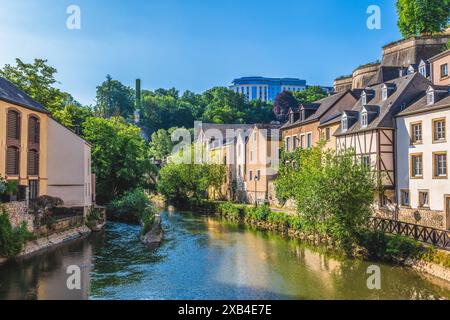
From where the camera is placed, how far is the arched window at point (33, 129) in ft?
102

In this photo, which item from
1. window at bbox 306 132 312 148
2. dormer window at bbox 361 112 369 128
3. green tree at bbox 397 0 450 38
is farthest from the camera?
green tree at bbox 397 0 450 38

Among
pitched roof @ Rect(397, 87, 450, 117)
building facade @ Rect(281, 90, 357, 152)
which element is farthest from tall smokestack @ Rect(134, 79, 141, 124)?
pitched roof @ Rect(397, 87, 450, 117)

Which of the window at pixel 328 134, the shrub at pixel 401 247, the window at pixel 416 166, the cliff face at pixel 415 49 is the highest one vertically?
the cliff face at pixel 415 49

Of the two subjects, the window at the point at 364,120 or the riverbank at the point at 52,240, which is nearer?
the riverbank at the point at 52,240

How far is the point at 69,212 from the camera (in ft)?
110

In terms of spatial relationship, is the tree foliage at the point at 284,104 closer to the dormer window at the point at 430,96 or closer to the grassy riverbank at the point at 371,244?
the grassy riverbank at the point at 371,244

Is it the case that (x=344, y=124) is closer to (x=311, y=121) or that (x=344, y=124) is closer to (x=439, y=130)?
(x=311, y=121)

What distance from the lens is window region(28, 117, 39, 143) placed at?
31.2 metres

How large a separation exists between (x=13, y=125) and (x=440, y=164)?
2745cm

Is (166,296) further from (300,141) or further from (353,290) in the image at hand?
(300,141)

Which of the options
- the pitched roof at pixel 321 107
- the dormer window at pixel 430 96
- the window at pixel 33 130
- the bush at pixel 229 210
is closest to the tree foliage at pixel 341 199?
the dormer window at pixel 430 96

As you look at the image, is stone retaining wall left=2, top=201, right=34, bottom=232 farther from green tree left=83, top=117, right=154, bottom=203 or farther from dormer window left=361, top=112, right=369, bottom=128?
dormer window left=361, top=112, right=369, bottom=128

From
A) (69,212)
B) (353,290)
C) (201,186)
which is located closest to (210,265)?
(353,290)
